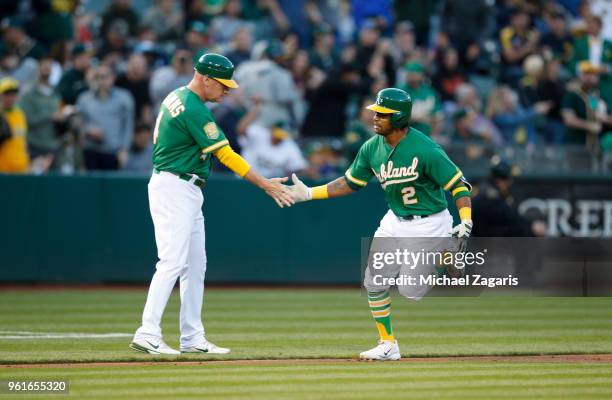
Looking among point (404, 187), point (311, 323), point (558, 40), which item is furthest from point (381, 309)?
point (558, 40)

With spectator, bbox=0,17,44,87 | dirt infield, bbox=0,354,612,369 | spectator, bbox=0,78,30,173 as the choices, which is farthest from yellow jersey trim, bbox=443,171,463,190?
spectator, bbox=0,17,44,87

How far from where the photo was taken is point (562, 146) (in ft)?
58.7

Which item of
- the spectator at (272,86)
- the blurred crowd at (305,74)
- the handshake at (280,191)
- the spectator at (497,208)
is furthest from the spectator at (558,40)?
the handshake at (280,191)

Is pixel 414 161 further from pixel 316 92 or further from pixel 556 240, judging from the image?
pixel 316 92

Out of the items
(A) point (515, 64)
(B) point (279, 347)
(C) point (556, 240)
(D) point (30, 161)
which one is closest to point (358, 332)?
(B) point (279, 347)

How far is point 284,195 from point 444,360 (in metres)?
1.86

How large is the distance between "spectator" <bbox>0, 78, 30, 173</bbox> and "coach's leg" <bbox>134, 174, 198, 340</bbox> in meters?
6.92

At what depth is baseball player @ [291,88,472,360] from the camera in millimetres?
9672

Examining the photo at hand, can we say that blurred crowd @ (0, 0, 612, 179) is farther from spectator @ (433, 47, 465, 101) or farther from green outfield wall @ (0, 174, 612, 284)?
green outfield wall @ (0, 174, 612, 284)

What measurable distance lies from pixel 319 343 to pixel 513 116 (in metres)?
9.22

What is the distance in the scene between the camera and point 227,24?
20.3 meters

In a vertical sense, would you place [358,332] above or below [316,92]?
below

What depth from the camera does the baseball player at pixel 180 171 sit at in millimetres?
9680

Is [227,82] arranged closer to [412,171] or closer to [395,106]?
[395,106]
